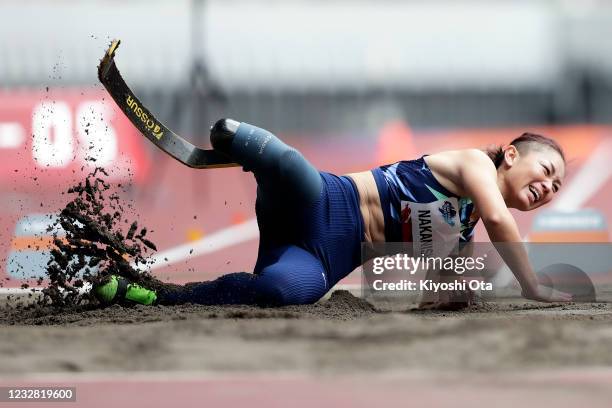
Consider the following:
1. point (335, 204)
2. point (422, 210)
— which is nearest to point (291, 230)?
point (335, 204)

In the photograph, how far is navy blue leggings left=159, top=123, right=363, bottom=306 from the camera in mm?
3281

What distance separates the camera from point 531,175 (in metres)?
3.31

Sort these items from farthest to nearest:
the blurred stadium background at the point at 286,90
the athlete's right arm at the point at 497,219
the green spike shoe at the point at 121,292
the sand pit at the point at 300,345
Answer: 1. the blurred stadium background at the point at 286,90
2. the green spike shoe at the point at 121,292
3. the athlete's right arm at the point at 497,219
4. the sand pit at the point at 300,345

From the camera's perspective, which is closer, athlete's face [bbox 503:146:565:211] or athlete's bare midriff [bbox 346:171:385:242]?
athlete's face [bbox 503:146:565:211]

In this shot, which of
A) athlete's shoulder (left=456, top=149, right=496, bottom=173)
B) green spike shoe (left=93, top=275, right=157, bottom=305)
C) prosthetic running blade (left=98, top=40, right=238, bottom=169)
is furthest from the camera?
prosthetic running blade (left=98, top=40, right=238, bottom=169)

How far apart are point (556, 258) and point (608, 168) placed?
88.8 inches

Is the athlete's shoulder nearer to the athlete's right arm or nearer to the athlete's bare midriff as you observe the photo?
the athlete's right arm

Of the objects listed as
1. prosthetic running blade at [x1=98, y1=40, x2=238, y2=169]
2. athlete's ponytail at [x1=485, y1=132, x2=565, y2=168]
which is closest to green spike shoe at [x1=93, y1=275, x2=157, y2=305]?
prosthetic running blade at [x1=98, y1=40, x2=238, y2=169]

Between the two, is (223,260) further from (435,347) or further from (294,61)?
(435,347)

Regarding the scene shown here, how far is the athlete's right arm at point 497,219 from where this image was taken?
3.18 metres

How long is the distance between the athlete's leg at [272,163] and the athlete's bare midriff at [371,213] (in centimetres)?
18

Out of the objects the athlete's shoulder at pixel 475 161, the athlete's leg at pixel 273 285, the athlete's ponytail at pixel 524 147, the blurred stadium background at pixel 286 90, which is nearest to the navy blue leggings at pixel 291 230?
the athlete's leg at pixel 273 285

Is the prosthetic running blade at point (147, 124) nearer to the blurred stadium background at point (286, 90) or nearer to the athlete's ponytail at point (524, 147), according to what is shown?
the athlete's ponytail at point (524, 147)

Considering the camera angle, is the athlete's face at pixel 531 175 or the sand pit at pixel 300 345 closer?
the sand pit at pixel 300 345
